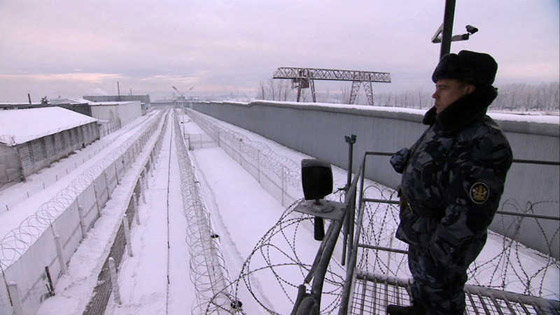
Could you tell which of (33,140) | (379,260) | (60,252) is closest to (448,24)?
(379,260)

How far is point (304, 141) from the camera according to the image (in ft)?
46.7

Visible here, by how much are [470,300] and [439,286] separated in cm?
147

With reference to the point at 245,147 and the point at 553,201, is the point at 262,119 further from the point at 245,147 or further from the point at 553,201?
the point at 553,201

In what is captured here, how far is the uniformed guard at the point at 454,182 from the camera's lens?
4.81ft

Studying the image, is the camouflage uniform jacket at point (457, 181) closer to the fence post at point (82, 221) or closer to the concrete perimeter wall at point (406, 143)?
the concrete perimeter wall at point (406, 143)

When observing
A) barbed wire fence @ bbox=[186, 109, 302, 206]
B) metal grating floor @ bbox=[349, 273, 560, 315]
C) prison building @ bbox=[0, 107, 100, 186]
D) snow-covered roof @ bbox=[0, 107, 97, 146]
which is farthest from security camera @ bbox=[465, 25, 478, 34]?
snow-covered roof @ bbox=[0, 107, 97, 146]

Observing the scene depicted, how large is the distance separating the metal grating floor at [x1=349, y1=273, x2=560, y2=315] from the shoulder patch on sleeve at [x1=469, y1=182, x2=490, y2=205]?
1.70 metres

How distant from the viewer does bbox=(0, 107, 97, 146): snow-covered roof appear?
1242 cm

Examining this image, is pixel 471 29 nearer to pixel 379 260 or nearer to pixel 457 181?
pixel 457 181

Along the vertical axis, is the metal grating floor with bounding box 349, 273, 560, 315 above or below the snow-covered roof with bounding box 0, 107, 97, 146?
below

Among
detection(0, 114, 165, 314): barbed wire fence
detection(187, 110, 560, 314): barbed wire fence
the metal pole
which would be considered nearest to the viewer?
detection(187, 110, 560, 314): barbed wire fence

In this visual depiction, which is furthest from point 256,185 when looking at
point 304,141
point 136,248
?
point 136,248

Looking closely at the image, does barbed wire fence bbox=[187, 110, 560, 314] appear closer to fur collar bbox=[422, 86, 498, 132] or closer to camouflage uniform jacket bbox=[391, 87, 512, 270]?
camouflage uniform jacket bbox=[391, 87, 512, 270]

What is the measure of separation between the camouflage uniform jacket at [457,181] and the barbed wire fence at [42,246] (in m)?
5.82
